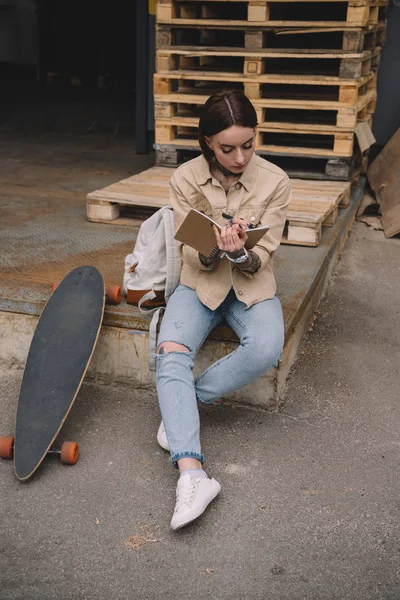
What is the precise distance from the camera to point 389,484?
3.25m

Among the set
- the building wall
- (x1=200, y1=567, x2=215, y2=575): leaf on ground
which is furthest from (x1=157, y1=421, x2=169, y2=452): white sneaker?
the building wall

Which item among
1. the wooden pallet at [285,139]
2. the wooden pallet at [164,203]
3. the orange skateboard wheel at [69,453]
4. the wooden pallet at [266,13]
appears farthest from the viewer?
the wooden pallet at [285,139]

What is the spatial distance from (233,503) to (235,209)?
1.39 metres

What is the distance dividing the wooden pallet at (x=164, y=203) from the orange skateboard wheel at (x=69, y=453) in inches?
94.5

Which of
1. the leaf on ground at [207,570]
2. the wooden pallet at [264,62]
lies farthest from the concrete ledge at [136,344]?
the wooden pallet at [264,62]

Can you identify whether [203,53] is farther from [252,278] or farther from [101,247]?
[252,278]

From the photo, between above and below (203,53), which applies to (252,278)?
below

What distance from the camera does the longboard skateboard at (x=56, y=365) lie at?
3.32m

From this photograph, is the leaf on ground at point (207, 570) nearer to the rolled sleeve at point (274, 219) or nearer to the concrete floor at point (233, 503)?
the concrete floor at point (233, 503)

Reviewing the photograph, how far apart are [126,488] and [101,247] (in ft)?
7.26

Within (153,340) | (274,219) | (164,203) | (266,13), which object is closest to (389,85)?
(266,13)

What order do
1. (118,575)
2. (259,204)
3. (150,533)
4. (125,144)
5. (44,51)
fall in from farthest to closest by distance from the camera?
(44,51) → (125,144) → (259,204) → (150,533) → (118,575)

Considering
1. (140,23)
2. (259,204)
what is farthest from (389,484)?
(140,23)

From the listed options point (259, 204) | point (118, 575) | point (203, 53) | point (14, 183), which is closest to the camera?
point (118, 575)
